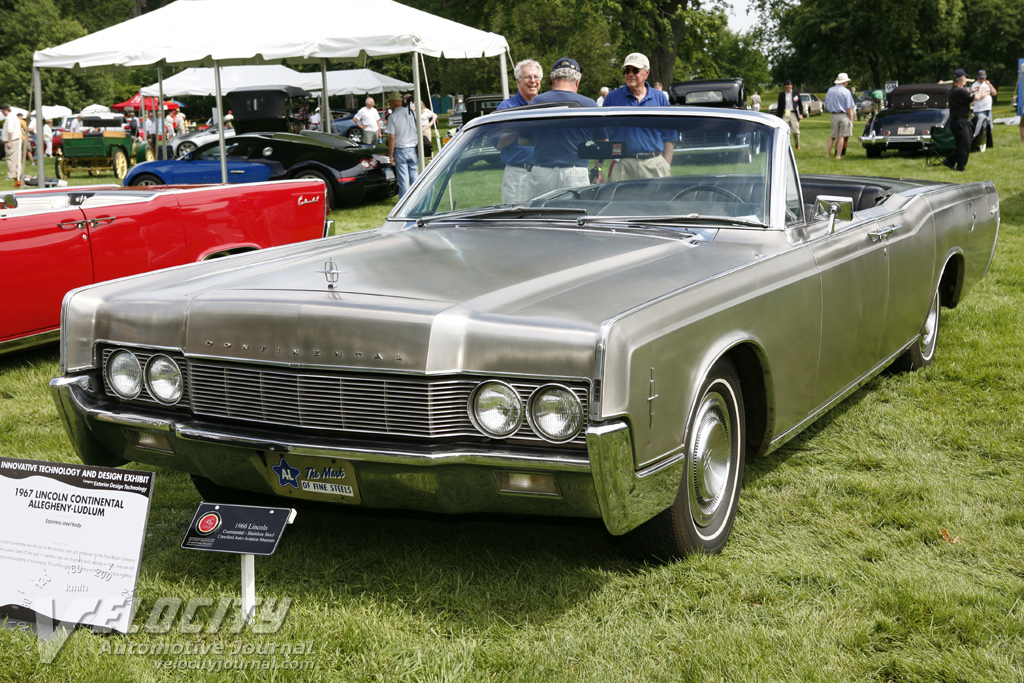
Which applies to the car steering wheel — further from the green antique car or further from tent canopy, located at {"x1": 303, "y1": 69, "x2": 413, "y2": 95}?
tent canopy, located at {"x1": 303, "y1": 69, "x2": 413, "y2": 95}

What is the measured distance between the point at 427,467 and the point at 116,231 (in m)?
4.38

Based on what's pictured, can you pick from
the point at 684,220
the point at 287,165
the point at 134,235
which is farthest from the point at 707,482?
the point at 287,165

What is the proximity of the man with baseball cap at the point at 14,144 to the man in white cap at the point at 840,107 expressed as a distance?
17.5m

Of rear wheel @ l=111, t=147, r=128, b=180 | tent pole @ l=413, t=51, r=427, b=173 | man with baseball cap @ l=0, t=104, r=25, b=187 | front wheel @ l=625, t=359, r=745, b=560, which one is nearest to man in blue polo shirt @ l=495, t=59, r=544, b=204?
front wheel @ l=625, t=359, r=745, b=560

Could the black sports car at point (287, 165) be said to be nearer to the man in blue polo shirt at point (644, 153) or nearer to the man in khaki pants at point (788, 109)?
the man in khaki pants at point (788, 109)

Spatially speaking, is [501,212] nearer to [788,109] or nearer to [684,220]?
[684,220]

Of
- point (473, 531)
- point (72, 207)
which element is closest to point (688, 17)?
point (72, 207)

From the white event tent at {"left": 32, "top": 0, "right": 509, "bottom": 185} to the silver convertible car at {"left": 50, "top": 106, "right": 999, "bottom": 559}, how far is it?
988 cm

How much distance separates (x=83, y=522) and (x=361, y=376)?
97 centimetres

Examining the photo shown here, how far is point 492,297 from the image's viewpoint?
2.94 metres

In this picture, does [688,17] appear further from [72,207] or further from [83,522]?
[83,522]

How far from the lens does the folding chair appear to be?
18.0m

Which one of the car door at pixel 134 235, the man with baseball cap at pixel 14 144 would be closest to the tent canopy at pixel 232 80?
the man with baseball cap at pixel 14 144

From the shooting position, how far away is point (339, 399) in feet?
9.38
